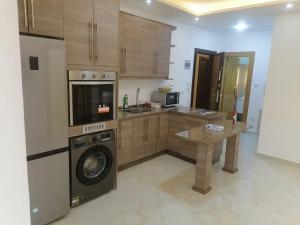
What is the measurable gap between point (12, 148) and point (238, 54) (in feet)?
19.8

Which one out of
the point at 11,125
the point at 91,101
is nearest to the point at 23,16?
the point at 91,101

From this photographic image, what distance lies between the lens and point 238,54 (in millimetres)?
5871

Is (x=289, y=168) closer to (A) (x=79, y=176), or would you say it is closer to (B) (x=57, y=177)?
(A) (x=79, y=176)

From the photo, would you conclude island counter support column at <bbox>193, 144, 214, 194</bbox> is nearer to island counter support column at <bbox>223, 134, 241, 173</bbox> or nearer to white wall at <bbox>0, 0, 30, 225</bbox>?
island counter support column at <bbox>223, 134, 241, 173</bbox>

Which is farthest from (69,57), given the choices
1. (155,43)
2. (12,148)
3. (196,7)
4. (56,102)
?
(196,7)

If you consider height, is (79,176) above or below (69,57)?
below

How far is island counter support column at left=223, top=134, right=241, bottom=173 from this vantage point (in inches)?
138

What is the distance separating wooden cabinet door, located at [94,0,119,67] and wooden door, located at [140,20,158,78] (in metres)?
1.13

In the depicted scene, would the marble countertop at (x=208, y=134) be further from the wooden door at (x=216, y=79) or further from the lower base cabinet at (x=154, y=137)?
the wooden door at (x=216, y=79)

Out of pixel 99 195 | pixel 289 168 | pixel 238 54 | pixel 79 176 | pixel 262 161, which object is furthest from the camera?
pixel 238 54

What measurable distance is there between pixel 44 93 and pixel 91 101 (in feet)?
1.91

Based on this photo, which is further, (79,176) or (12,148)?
(79,176)

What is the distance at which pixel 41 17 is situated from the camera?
1.91 metres

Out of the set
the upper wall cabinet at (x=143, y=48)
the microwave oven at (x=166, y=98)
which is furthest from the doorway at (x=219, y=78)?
the upper wall cabinet at (x=143, y=48)
